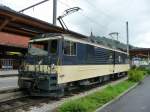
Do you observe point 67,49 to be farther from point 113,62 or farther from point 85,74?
point 113,62

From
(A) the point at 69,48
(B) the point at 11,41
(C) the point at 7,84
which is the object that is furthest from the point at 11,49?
(A) the point at 69,48

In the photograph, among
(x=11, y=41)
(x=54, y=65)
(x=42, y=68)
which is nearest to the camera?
(x=54, y=65)

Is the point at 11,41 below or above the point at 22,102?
above

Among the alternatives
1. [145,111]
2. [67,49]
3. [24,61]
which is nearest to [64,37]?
[67,49]

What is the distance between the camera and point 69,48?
1608cm

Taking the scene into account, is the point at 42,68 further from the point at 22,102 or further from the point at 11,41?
the point at 11,41

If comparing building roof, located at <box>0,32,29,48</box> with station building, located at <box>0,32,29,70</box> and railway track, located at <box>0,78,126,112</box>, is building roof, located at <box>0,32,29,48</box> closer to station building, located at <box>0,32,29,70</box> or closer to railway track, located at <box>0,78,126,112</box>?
station building, located at <box>0,32,29,70</box>

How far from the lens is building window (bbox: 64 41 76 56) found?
1573cm

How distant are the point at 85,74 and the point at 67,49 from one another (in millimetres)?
3230

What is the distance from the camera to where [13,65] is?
4200 cm

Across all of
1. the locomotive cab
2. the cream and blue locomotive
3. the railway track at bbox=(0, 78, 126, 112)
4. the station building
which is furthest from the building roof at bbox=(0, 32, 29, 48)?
the locomotive cab

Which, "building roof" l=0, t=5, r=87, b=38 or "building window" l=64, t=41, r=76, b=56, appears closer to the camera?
"building roof" l=0, t=5, r=87, b=38

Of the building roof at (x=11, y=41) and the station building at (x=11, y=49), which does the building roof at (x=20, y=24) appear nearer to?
the building roof at (x=11, y=41)

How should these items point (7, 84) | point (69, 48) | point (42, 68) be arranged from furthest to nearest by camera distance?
point (7, 84)
point (69, 48)
point (42, 68)
